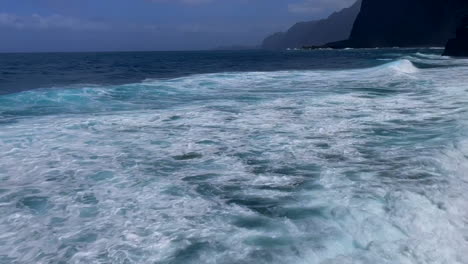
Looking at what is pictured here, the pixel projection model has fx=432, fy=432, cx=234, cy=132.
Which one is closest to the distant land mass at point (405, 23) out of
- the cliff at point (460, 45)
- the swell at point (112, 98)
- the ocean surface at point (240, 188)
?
the cliff at point (460, 45)

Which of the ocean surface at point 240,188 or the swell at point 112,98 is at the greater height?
the ocean surface at point 240,188

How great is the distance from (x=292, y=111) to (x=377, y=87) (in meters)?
7.24

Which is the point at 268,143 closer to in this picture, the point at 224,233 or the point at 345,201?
the point at 345,201

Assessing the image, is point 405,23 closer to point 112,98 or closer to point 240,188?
point 112,98

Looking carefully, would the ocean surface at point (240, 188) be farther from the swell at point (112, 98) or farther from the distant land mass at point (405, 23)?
the distant land mass at point (405, 23)

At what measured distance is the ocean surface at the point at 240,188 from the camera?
14.7 feet

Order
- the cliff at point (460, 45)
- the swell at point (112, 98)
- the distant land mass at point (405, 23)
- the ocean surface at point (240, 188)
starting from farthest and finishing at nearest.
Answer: the distant land mass at point (405, 23) → the cliff at point (460, 45) → the swell at point (112, 98) → the ocean surface at point (240, 188)

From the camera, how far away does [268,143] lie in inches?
346

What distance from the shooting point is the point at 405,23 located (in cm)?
11919

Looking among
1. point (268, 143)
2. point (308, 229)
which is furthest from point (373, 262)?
point (268, 143)

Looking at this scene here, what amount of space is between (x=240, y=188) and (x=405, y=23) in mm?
126211

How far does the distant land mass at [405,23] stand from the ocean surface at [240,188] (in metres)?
105

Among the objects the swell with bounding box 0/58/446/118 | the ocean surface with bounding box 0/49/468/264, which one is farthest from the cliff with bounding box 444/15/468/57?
the ocean surface with bounding box 0/49/468/264

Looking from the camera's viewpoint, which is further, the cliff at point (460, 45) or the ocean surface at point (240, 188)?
the cliff at point (460, 45)
